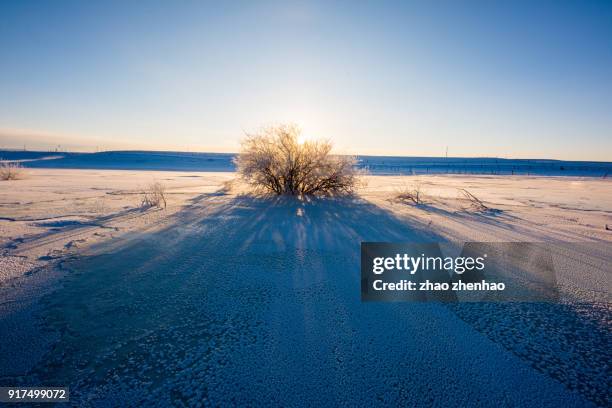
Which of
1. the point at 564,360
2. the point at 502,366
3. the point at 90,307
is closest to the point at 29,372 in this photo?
the point at 90,307

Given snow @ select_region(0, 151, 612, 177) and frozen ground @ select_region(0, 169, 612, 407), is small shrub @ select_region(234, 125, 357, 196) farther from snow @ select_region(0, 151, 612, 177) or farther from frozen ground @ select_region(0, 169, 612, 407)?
snow @ select_region(0, 151, 612, 177)

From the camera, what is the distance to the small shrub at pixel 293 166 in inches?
521

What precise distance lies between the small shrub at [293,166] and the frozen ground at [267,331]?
737cm

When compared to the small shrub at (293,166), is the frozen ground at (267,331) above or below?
below

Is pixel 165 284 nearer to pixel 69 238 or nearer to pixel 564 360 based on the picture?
pixel 69 238

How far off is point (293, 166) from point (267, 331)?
35.1 feet

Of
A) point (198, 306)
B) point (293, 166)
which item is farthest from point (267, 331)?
point (293, 166)

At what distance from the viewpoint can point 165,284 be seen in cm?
408

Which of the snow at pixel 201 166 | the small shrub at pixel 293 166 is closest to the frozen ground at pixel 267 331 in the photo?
the small shrub at pixel 293 166

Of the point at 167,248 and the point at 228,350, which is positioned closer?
the point at 228,350

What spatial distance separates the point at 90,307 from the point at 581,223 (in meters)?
10.7

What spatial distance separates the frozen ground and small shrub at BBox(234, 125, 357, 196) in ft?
24.2

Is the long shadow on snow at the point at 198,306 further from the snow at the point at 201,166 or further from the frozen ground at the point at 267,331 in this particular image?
the snow at the point at 201,166

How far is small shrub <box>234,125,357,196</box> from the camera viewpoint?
13227 mm
